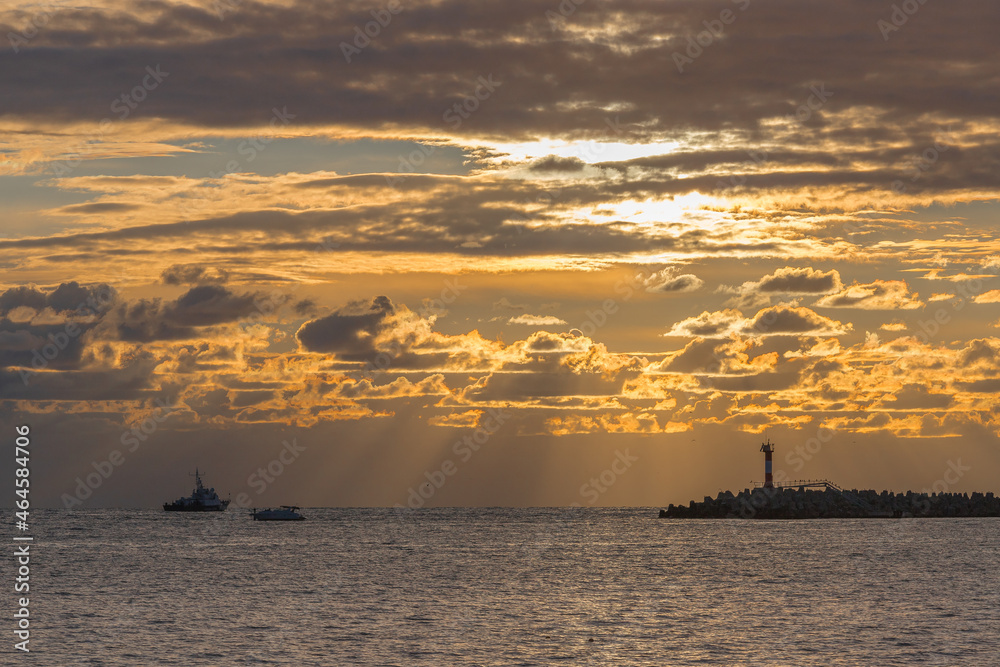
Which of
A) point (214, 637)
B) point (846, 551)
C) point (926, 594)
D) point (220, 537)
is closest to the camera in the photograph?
point (214, 637)

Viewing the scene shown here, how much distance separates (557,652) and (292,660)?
1379 centimetres

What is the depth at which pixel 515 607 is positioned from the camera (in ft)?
248

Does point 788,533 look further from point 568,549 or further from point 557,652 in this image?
point 557,652

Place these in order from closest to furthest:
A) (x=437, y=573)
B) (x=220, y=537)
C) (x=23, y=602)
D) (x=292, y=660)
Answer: (x=292, y=660) < (x=23, y=602) < (x=437, y=573) < (x=220, y=537)

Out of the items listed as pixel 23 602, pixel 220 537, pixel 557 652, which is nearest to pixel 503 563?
pixel 23 602

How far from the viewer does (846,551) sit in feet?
447

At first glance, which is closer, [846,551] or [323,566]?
[323,566]

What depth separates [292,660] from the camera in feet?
177

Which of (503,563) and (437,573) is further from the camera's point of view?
(503,563)

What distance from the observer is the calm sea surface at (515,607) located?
184 feet

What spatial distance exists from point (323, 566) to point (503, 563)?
20.4 metres

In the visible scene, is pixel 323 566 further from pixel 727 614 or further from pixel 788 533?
pixel 788 533

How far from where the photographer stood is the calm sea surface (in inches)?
2211

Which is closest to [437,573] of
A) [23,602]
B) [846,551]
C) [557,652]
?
[23,602]
